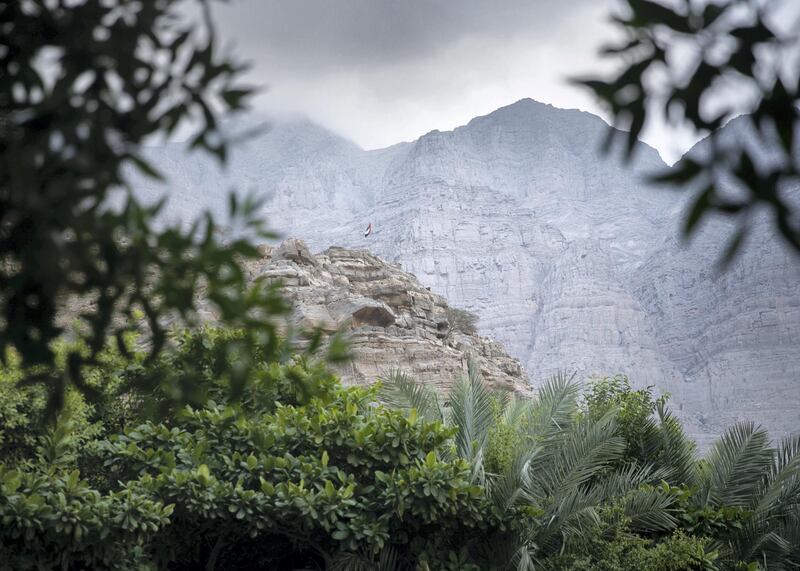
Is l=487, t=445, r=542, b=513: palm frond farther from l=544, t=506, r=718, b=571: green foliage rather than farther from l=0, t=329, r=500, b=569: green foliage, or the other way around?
l=544, t=506, r=718, b=571: green foliage

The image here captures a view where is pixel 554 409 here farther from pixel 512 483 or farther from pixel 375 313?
pixel 375 313

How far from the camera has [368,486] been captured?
9.72 meters

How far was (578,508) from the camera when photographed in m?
10.2

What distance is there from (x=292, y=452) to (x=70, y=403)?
110 inches

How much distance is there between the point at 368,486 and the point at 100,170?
27.6 ft

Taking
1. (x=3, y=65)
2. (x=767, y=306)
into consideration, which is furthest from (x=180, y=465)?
(x=767, y=306)

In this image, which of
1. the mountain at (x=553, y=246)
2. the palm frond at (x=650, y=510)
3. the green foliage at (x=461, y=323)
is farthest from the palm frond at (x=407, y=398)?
the mountain at (x=553, y=246)

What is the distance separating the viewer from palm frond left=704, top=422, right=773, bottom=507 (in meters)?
11.7

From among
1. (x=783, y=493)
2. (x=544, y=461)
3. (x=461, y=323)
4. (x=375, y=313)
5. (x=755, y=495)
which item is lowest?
(x=755, y=495)

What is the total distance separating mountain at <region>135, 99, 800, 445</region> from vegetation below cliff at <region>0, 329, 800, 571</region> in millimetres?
44068

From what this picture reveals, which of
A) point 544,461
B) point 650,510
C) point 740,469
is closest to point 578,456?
point 544,461

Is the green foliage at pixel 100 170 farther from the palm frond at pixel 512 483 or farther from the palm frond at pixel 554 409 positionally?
the palm frond at pixel 554 409

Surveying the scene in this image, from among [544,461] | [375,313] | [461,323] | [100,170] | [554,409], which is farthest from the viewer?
[461,323]

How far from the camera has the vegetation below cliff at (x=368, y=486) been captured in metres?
8.68
